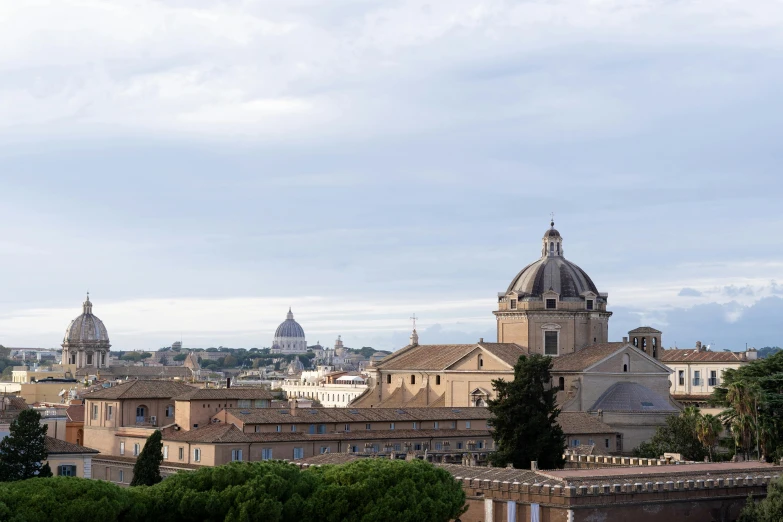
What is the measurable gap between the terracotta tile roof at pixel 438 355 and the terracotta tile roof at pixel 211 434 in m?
23.8

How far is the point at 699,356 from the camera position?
128 m

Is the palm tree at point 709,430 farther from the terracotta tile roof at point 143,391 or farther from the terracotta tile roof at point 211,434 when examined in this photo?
the terracotta tile roof at point 143,391

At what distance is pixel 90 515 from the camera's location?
127 ft

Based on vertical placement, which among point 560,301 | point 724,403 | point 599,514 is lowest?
point 599,514

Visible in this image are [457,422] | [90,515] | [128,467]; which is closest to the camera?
[90,515]

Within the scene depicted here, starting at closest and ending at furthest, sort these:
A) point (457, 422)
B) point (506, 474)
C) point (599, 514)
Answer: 1. point (599, 514)
2. point (506, 474)
3. point (457, 422)

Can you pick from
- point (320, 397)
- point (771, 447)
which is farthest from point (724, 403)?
point (320, 397)

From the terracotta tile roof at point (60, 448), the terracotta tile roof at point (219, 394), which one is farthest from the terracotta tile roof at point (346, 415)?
the terracotta tile roof at point (60, 448)

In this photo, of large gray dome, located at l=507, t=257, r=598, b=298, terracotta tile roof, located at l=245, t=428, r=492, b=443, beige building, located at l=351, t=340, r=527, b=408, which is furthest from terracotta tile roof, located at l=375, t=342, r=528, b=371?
terracotta tile roof, located at l=245, t=428, r=492, b=443

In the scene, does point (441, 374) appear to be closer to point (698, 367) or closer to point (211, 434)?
point (211, 434)

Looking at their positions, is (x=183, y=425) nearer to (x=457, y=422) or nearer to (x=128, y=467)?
(x=128, y=467)

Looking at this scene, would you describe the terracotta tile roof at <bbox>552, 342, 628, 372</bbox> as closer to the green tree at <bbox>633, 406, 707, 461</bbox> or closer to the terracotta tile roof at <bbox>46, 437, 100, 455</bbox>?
the green tree at <bbox>633, 406, 707, 461</bbox>

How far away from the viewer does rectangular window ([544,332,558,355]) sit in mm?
90438

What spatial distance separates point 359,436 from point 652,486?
80.9 feet
